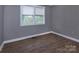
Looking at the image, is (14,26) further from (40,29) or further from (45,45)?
(45,45)

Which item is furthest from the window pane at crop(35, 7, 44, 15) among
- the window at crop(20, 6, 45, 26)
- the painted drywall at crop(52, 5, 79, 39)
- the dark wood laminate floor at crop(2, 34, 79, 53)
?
the dark wood laminate floor at crop(2, 34, 79, 53)

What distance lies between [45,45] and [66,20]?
414 mm

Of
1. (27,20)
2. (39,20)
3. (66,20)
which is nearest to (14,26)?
(27,20)

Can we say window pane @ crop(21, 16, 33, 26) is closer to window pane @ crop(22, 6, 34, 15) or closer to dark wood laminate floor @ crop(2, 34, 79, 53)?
window pane @ crop(22, 6, 34, 15)

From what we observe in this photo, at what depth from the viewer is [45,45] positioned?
4.82ft

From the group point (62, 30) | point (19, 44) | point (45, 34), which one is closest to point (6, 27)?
point (19, 44)

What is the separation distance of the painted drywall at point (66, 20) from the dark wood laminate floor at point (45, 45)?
0.34 feet

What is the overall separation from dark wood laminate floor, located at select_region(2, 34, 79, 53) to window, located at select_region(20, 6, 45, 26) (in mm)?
203

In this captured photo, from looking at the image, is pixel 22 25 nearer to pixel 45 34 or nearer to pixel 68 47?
pixel 45 34

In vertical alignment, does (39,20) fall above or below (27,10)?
below

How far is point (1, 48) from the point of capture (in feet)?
4.66

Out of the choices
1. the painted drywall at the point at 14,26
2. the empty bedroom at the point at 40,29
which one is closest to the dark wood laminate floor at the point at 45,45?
the empty bedroom at the point at 40,29

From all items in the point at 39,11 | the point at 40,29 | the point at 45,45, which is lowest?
the point at 45,45

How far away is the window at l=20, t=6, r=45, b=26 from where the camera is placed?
4.66ft
